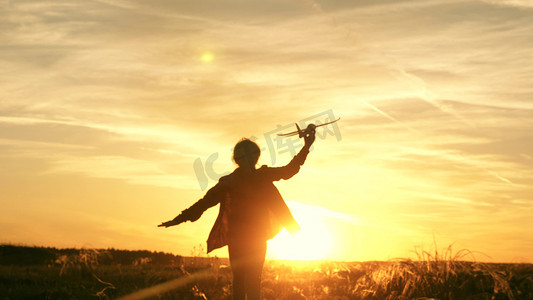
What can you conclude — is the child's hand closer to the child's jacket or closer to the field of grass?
the child's jacket

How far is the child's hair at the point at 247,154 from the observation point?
9289mm

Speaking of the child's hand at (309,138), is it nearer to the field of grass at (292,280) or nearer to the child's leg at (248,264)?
the child's leg at (248,264)

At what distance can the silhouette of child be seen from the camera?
30.4 feet

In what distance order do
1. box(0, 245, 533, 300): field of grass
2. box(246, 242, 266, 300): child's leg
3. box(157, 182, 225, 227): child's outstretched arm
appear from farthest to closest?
box(0, 245, 533, 300): field of grass
box(157, 182, 225, 227): child's outstretched arm
box(246, 242, 266, 300): child's leg

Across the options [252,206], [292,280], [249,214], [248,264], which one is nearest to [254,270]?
[248,264]

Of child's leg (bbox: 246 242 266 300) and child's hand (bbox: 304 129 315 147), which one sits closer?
child's leg (bbox: 246 242 266 300)

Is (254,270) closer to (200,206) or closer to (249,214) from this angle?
(249,214)

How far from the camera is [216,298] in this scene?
12.5 metres

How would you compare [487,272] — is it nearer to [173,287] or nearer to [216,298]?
[216,298]

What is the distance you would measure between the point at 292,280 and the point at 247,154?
535 cm

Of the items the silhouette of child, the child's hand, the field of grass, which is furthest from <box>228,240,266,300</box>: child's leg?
the field of grass

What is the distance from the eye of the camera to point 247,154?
30.5ft

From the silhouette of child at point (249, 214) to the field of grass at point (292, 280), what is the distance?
3087 mm

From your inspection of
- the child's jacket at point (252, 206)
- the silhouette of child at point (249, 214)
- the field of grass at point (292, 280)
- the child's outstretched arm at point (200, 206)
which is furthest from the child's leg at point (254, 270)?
the field of grass at point (292, 280)
